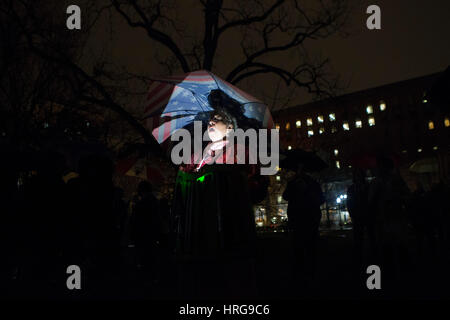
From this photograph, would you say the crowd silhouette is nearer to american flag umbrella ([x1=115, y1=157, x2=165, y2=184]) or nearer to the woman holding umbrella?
the woman holding umbrella

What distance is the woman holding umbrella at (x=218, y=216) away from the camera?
107 inches

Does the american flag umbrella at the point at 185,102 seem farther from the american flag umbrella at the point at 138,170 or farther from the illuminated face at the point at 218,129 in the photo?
the american flag umbrella at the point at 138,170

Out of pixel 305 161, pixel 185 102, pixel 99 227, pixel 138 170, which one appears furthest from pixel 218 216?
pixel 138 170

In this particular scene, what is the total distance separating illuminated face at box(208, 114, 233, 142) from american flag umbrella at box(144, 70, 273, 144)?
276 mm

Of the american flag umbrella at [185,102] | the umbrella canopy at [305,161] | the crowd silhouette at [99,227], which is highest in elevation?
the american flag umbrella at [185,102]

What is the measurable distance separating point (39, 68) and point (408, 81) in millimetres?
80861

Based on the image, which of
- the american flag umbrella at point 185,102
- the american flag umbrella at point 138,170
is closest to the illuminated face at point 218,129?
the american flag umbrella at point 185,102

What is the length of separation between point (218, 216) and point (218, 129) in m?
0.83

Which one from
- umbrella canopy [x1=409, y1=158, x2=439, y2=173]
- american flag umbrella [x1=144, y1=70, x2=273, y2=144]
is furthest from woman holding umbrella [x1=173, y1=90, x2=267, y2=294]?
umbrella canopy [x1=409, y1=158, x2=439, y2=173]

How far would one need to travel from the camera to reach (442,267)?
6602 mm

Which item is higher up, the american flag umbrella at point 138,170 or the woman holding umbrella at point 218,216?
the american flag umbrella at point 138,170

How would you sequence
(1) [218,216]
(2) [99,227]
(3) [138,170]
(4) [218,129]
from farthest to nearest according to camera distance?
(3) [138,170]
(2) [99,227]
(4) [218,129]
(1) [218,216]

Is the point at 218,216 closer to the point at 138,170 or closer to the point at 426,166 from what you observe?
the point at 138,170

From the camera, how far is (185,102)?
3.99 m
